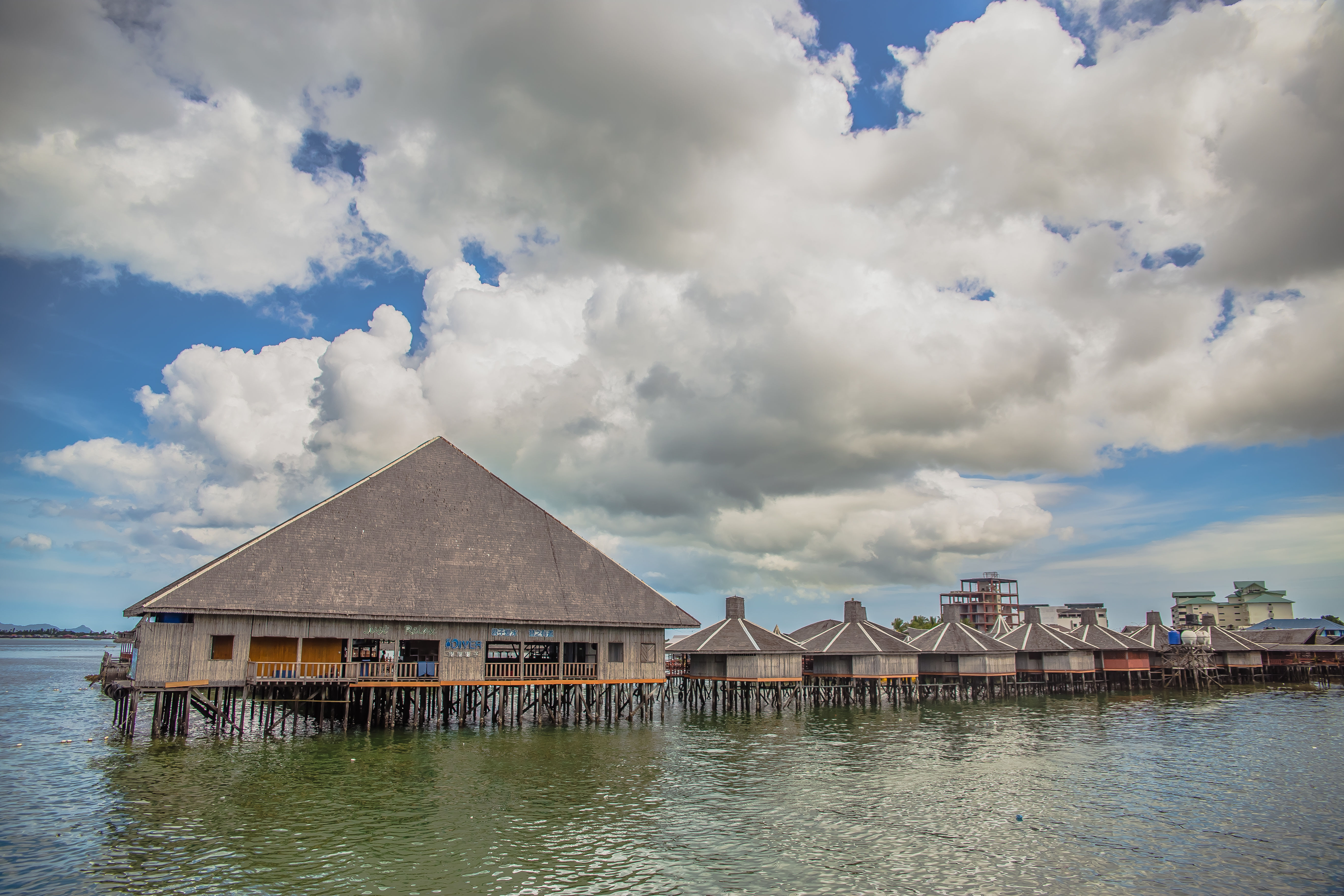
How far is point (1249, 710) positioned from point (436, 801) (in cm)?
4804

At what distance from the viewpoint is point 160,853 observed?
51.1ft

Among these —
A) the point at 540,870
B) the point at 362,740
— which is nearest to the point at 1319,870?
the point at 540,870

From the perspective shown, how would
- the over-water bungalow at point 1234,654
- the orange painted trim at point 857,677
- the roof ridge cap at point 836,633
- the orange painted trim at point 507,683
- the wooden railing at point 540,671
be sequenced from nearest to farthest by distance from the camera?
the orange painted trim at point 507,683 → the wooden railing at point 540,671 → the orange painted trim at point 857,677 → the roof ridge cap at point 836,633 → the over-water bungalow at point 1234,654

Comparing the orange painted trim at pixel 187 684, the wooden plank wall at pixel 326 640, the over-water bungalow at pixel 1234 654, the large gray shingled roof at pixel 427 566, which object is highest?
the large gray shingled roof at pixel 427 566

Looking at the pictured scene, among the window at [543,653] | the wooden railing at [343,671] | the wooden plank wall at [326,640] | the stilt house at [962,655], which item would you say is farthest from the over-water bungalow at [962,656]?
the wooden railing at [343,671]

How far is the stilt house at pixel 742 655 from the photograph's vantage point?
145 ft

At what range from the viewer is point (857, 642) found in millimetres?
51531

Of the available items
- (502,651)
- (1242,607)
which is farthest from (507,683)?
(1242,607)

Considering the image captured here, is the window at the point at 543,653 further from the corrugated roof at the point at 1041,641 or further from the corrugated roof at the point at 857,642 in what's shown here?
the corrugated roof at the point at 1041,641

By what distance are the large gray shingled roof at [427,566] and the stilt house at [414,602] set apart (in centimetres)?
5

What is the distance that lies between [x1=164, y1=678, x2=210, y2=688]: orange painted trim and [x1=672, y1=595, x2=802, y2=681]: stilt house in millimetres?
23922

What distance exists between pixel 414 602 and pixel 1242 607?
484ft

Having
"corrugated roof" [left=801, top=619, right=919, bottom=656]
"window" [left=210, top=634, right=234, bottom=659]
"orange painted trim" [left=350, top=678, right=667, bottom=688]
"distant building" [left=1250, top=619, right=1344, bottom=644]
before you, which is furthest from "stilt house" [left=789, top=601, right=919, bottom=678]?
"distant building" [left=1250, top=619, right=1344, bottom=644]

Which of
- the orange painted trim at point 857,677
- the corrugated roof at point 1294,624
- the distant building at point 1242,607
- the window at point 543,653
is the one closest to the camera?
the window at point 543,653
